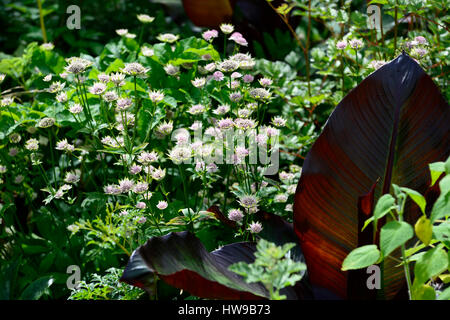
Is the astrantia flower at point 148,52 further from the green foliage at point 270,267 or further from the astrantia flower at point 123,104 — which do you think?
the green foliage at point 270,267

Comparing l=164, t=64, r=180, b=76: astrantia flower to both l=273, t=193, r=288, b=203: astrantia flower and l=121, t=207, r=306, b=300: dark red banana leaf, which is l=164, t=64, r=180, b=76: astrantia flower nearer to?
l=273, t=193, r=288, b=203: astrantia flower

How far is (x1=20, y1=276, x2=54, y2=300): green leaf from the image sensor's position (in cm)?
153

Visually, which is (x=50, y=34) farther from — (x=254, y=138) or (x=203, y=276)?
(x=203, y=276)

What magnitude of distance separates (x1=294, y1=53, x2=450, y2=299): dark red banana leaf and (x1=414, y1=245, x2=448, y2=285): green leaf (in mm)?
333

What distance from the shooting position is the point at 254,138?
1.61 metres

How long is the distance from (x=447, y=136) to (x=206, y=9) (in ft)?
6.60

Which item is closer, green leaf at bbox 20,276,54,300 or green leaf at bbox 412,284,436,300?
green leaf at bbox 412,284,436,300

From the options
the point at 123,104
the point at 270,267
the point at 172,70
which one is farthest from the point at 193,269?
the point at 172,70

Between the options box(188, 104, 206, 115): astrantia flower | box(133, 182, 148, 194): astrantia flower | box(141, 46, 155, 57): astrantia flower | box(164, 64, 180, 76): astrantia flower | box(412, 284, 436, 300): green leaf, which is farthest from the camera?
box(141, 46, 155, 57): astrantia flower

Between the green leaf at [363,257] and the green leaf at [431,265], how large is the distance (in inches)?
3.6

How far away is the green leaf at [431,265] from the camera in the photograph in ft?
3.16

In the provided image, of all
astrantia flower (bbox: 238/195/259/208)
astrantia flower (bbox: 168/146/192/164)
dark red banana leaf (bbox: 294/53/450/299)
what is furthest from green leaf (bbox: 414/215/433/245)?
astrantia flower (bbox: 168/146/192/164)

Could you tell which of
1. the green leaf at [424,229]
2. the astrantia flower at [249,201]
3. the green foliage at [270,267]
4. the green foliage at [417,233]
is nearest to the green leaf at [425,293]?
the green foliage at [417,233]

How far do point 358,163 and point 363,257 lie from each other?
1.31 feet
